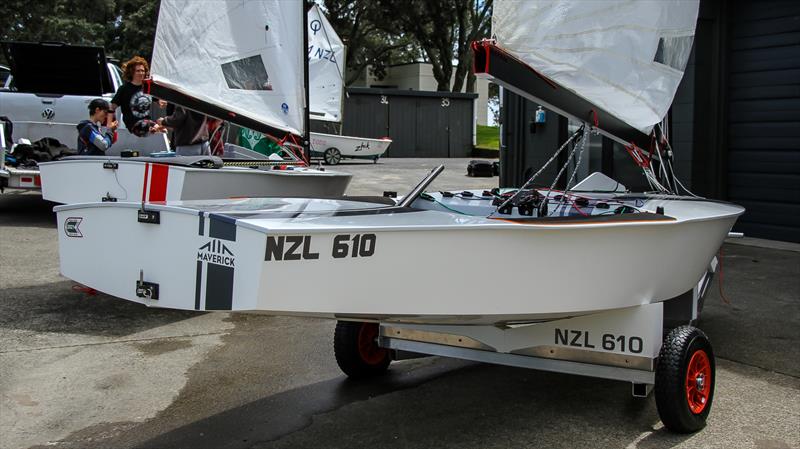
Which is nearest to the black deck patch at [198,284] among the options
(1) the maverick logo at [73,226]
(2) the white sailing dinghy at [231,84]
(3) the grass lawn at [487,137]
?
(1) the maverick logo at [73,226]

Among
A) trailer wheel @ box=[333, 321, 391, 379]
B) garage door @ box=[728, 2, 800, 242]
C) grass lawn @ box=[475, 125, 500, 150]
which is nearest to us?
trailer wheel @ box=[333, 321, 391, 379]

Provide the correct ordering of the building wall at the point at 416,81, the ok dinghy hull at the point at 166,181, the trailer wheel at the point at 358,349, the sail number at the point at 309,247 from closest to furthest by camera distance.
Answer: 1. the sail number at the point at 309,247
2. the trailer wheel at the point at 358,349
3. the ok dinghy hull at the point at 166,181
4. the building wall at the point at 416,81

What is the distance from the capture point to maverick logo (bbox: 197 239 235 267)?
331 cm

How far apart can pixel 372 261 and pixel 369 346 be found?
1.78 meters

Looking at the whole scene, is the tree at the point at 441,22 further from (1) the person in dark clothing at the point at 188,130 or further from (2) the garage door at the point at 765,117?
(1) the person in dark clothing at the point at 188,130

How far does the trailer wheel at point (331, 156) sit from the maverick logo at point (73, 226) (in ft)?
66.4

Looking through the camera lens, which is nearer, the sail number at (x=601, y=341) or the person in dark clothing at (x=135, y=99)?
the sail number at (x=601, y=341)

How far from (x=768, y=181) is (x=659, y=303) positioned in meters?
7.38

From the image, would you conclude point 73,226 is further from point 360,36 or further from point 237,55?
point 360,36

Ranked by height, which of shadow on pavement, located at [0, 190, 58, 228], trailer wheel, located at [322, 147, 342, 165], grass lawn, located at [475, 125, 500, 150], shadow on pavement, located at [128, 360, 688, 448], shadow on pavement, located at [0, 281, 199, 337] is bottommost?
shadow on pavement, located at [128, 360, 688, 448]

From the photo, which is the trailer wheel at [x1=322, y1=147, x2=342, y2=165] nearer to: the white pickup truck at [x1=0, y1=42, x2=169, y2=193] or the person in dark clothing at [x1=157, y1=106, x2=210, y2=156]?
the white pickup truck at [x1=0, y1=42, x2=169, y2=193]

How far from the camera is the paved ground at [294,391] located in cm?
410

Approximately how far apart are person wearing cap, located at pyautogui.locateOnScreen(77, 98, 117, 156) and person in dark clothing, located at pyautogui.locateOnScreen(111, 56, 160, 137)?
1.11 feet

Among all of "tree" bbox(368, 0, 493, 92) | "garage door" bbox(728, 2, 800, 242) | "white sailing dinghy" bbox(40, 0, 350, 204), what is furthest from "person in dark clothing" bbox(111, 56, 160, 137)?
"tree" bbox(368, 0, 493, 92)
